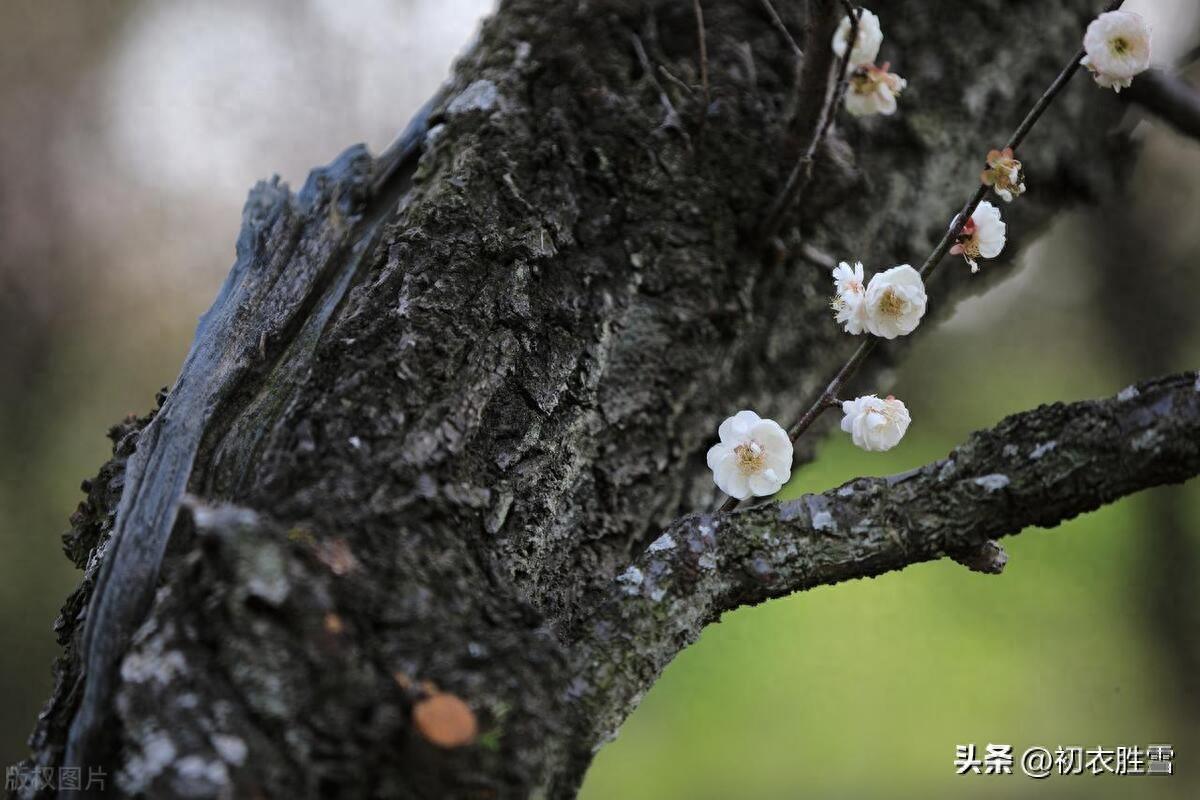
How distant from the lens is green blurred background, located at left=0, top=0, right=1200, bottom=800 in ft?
9.55

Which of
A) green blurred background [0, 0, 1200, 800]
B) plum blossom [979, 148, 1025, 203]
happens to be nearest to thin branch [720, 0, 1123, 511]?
plum blossom [979, 148, 1025, 203]

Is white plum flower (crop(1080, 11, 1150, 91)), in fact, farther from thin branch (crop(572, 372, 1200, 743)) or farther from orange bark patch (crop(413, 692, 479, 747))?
orange bark patch (crop(413, 692, 479, 747))

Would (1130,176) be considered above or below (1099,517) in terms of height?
below

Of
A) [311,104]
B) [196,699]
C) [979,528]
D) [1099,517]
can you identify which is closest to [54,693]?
[196,699]

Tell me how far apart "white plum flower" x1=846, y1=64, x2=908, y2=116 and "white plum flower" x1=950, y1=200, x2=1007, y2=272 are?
26 cm

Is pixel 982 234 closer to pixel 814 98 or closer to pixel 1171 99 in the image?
pixel 814 98

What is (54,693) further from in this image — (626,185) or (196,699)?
(626,185)

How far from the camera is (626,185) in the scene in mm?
1077

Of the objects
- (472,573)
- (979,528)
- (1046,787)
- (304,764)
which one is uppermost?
(1046,787)

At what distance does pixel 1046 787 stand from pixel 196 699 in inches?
132

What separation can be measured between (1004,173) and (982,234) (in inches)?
2.7

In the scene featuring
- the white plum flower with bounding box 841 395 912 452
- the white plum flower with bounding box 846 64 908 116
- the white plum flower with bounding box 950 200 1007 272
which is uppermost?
the white plum flower with bounding box 846 64 908 116

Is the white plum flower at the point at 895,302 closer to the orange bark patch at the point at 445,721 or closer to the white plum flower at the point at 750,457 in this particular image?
the white plum flower at the point at 750,457

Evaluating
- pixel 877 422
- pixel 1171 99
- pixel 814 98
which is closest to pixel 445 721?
pixel 877 422
